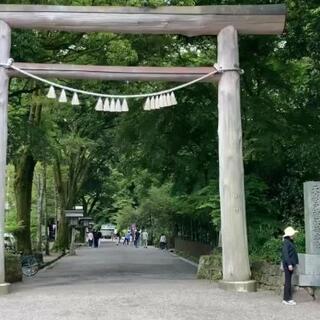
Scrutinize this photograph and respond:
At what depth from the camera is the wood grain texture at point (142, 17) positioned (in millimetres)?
13883

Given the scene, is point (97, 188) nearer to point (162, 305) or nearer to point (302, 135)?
point (302, 135)

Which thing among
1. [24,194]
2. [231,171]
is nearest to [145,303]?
[231,171]

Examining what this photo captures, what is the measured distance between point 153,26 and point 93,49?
6.52m

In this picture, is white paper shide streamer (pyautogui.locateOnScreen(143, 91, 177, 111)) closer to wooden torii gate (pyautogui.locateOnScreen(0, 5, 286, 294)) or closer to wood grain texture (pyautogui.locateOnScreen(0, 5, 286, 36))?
wooden torii gate (pyautogui.locateOnScreen(0, 5, 286, 294))

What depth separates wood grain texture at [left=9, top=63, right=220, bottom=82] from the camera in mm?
14031

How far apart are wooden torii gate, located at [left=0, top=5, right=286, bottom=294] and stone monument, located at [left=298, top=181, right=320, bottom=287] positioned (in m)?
1.64

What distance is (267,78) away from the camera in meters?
18.9

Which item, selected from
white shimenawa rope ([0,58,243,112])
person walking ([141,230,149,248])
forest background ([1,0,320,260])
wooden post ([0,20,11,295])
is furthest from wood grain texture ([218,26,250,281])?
person walking ([141,230,149,248])

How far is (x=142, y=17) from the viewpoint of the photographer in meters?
14.0

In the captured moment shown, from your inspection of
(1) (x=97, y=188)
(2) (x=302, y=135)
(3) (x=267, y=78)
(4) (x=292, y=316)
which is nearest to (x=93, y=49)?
(3) (x=267, y=78)

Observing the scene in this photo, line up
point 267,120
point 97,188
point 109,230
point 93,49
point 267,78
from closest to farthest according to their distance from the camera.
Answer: point 267,120, point 267,78, point 93,49, point 97,188, point 109,230

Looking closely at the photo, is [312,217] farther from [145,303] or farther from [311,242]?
[145,303]

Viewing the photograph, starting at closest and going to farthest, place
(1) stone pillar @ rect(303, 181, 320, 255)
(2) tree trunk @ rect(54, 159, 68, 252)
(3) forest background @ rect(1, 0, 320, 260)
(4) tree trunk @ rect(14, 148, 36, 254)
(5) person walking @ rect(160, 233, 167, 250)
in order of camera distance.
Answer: (1) stone pillar @ rect(303, 181, 320, 255) → (3) forest background @ rect(1, 0, 320, 260) → (4) tree trunk @ rect(14, 148, 36, 254) → (2) tree trunk @ rect(54, 159, 68, 252) → (5) person walking @ rect(160, 233, 167, 250)

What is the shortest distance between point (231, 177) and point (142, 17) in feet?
14.4
